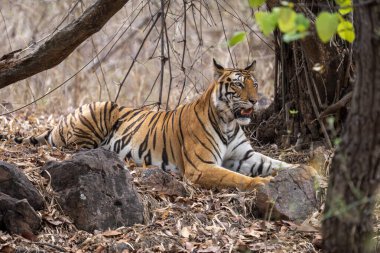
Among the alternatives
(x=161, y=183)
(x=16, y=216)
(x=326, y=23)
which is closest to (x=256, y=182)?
(x=161, y=183)

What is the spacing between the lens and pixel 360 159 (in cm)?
357

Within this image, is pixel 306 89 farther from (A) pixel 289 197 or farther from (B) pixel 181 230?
(B) pixel 181 230

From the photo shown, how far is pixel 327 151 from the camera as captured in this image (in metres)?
6.93

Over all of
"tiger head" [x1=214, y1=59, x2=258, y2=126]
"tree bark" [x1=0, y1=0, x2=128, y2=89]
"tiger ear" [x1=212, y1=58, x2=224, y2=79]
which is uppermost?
"tree bark" [x1=0, y1=0, x2=128, y2=89]

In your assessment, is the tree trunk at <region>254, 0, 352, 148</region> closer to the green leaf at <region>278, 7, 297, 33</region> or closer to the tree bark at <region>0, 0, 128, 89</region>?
the tree bark at <region>0, 0, 128, 89</region>

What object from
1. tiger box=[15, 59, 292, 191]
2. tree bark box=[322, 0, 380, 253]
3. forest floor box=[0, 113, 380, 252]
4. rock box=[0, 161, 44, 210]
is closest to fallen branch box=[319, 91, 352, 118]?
tiger box=[15, 59, 292, 191]

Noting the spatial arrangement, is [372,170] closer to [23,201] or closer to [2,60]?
[23,201]

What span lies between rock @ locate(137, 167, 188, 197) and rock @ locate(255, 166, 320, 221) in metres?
0.68

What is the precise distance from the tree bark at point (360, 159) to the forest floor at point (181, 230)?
4.63 ft

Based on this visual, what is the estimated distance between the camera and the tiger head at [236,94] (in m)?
6.96

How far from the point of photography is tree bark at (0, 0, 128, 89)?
551 cm

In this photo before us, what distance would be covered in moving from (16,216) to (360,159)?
243 cm

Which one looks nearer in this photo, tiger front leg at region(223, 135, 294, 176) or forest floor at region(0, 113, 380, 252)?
forest floor at region(0, 113, 380, 252)

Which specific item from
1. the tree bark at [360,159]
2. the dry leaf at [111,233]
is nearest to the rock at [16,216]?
the dry leaf at [111,233]
